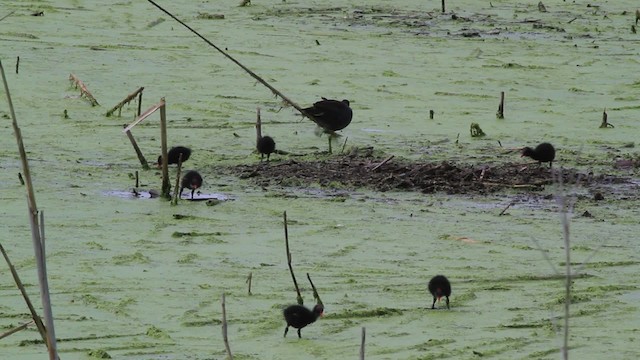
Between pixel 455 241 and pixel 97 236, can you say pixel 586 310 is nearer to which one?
pixel 455 241

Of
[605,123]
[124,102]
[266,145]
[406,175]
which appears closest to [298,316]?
[406,175]

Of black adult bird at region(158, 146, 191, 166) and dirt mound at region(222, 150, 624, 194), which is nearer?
dirt mound at region(222, 150, 624, 194)

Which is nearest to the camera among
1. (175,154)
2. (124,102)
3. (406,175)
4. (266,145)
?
(406,175)

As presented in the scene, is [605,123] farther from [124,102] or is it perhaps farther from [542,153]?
[124,102]

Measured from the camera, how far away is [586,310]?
504cm

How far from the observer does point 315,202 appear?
6.73m

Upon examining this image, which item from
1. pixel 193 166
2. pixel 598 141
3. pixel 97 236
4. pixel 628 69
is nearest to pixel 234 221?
pixel 97 236

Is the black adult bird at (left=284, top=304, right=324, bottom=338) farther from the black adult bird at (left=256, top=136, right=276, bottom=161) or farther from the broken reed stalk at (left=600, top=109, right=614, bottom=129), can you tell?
the broken reed stalk at (left=600, top=109, right=614, bottom=129)

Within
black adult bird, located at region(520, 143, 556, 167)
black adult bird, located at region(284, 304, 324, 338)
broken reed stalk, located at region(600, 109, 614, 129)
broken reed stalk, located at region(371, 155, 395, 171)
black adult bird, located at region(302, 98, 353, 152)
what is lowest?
broken reed stalk, located at region(600, 109, 614, 129)

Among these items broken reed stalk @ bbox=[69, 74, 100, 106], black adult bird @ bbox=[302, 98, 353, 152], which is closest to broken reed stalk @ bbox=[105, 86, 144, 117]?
broken reed stalk @ bbox=[69, 74, 100, 106]

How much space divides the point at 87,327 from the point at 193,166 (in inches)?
116

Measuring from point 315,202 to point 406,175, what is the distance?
65 cm

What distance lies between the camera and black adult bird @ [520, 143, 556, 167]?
736 cm

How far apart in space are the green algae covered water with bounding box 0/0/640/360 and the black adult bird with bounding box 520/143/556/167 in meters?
0.32
